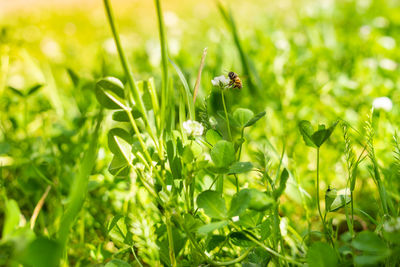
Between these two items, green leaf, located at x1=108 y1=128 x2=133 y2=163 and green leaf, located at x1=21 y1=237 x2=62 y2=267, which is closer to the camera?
green leaf, located at x1=21 y1=237 x2=62 y2=267

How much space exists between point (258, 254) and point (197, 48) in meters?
1.49

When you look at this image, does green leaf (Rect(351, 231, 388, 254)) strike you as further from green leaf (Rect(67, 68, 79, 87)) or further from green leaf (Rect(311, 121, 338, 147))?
green leaf (Rect(67, 68, 79, 87))

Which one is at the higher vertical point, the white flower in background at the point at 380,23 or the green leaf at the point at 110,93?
the green leaf at the point at 110,93

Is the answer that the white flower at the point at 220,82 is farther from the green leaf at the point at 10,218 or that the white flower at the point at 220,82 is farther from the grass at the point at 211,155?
the green leaf at the point at 10,218

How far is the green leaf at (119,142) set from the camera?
58 centimetres

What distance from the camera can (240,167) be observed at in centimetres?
55

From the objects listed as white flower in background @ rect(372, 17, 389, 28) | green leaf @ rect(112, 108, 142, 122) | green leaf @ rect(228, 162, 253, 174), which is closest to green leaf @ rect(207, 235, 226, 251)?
green leaf @ rect(228, 162, 253, 174)

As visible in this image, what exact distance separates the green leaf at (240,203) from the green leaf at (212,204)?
2 centimetres

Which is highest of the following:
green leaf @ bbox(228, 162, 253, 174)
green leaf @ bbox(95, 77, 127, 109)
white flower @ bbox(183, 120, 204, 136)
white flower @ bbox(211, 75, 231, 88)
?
green leaf @ bbox(95, 77, 127, 109)

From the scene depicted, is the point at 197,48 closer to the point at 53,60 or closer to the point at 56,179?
the point at 53,60

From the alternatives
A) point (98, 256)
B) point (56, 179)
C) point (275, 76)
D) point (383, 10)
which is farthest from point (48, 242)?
point (383, 10)

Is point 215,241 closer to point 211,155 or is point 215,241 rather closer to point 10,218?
point 211,155

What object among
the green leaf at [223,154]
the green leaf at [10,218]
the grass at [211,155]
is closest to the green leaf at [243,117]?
the grass at [211,155]

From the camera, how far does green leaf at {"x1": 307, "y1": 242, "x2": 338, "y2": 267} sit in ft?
1.60
